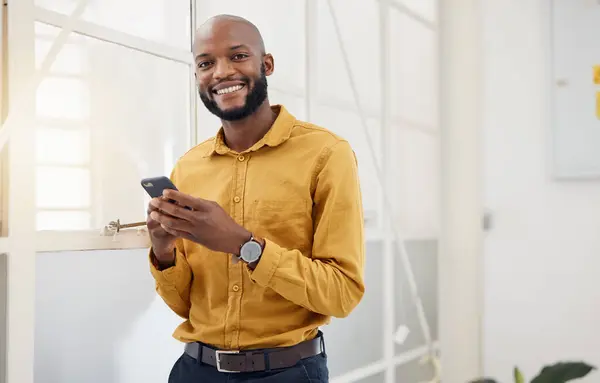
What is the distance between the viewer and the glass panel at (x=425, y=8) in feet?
9.70

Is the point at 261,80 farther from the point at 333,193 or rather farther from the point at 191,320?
the point at 191,320

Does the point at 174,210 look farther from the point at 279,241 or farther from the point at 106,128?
the point at 106,128

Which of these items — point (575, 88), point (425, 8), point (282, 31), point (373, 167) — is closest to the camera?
point (282, 31)

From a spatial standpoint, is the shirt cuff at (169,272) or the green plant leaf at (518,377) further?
the green plant leaf at (518,377)

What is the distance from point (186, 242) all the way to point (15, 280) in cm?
32

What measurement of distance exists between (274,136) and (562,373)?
0.67m

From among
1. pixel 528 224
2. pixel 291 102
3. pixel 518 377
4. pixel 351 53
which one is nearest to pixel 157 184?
pixel 291 102

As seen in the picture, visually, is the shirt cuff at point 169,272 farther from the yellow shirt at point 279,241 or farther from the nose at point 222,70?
the nose at point 222,70

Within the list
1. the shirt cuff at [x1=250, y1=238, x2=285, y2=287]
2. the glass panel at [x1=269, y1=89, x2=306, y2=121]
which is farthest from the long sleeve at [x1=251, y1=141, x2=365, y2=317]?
the glass panel at [x1=269, y1=89, x2=306, y2=121]

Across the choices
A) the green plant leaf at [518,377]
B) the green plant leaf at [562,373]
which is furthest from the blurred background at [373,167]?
the green plant leaf at [562,373]

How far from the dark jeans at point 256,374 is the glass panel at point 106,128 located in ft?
1.23

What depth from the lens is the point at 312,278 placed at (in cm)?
119

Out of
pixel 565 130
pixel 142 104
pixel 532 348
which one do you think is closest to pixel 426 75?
pixel 565 130

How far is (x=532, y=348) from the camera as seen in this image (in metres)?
2.93
